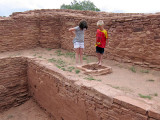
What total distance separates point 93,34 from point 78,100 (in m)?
3.27

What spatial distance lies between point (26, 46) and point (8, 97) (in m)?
2.69

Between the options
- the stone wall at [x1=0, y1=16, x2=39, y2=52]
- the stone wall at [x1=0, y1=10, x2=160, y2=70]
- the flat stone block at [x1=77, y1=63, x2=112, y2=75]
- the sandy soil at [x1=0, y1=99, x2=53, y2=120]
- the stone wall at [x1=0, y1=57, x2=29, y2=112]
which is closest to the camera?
the flat stone block at [x1=77, y1=63, x2=112, y2=75]

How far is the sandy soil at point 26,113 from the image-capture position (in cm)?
582

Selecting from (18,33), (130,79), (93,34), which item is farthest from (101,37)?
(18,33)

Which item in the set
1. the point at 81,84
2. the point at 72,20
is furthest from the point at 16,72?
the point at 81,84

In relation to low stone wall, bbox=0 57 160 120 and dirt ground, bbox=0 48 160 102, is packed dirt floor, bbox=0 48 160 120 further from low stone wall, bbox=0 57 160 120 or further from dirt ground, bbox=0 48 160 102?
low stone wall, bbox=0 57 160 120

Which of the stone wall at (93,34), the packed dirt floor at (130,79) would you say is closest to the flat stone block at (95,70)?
the packed dirt floor at (130,79)

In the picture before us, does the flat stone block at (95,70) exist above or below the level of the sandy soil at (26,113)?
above

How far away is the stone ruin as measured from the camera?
10.5ft

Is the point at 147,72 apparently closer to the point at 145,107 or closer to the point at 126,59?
the point at 126,59

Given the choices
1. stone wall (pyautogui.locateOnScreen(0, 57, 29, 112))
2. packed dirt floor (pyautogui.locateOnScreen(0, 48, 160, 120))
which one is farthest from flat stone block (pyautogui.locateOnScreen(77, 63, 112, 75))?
stone wall (pyautogui.locateOnScreen(0, 57, 29, 112))

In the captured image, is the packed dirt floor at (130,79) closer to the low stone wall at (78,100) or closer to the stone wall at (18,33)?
the low stone wall at (78,100)

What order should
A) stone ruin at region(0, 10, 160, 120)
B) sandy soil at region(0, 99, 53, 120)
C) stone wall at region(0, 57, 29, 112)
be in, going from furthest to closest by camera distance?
1. stone wall at region(0, 57, 29, 112)
2. sandy soil at region(0, 99, 53, 120)
3. stone ruin at region(0, 10, 160, 120)

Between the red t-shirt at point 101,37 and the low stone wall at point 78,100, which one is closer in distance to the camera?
the low stone wall at point 78,100
